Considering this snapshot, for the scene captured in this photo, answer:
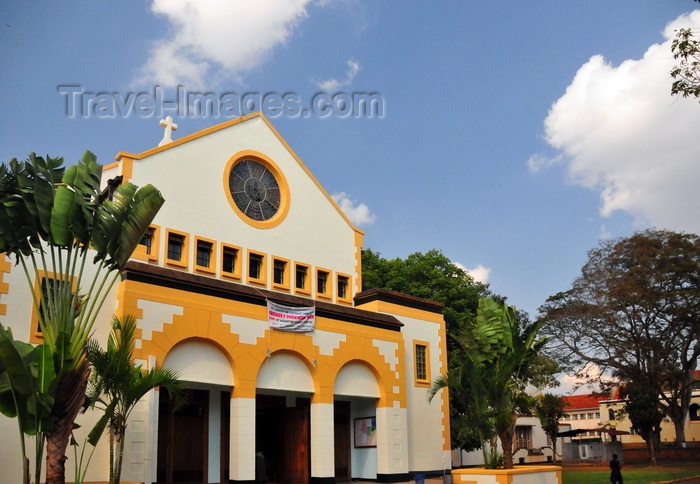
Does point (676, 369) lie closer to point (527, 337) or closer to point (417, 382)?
point (417, 382)

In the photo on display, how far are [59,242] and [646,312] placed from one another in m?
35.5

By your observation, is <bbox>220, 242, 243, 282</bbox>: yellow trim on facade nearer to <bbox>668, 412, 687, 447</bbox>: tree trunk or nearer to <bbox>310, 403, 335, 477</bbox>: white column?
<bbox>310, 403, 335, 477</bbox>: white column

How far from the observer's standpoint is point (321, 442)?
21.7m

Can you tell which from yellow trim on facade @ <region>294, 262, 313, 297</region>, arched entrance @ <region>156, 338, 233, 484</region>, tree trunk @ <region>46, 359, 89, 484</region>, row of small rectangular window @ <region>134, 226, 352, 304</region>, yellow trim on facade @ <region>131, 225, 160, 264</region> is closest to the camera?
tree trunk @ <region>46, 359, 89, 484</region>

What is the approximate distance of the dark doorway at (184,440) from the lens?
63.7 feet

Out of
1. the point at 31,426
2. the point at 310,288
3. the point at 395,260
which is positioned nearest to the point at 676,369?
the point at 395,260

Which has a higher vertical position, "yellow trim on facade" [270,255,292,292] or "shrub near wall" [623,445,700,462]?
"yellow trim on facade" [270,255,292,292]

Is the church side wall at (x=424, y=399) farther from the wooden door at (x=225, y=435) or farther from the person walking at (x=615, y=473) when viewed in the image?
the wooden door at (x=225, y=435)

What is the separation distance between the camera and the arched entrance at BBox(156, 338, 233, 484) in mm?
19172

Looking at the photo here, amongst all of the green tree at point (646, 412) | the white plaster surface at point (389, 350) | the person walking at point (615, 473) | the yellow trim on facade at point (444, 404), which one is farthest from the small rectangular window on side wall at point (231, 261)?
the green tree at point (646, 412)

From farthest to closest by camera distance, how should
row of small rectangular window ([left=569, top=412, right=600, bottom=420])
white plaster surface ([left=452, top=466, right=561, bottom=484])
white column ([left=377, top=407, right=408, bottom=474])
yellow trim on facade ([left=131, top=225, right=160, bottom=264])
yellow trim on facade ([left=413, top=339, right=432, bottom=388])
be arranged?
row of small rectangular window ([left=569, top=412, right=600, bottom=420]) < yellow trim on facade ([left=413, top=339, right=432, bottom=388]) < white column ([left=377, top=407, right=408, bottom=474]) < yellow trim on facade ([left=131, top=225, right=160, bottom=264]) < white plaster surface ([left=452, top=466, right=561, bottom=484])

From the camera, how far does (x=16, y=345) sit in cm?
1175

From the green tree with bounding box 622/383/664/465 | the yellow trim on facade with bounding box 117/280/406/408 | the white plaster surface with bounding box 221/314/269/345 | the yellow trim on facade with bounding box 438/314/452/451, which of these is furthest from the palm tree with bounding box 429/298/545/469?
the green tree with bounding box 622/383/664/465

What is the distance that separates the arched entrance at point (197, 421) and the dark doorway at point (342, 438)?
209 inches
